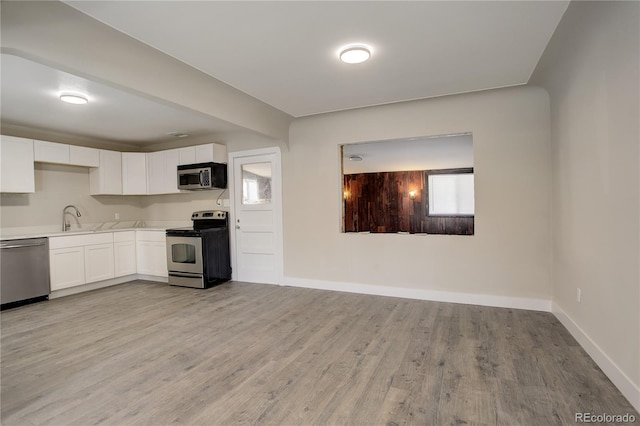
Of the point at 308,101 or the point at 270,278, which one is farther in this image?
the point at 270,278

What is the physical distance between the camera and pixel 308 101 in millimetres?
3816

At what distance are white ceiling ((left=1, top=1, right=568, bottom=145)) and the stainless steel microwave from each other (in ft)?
3.61

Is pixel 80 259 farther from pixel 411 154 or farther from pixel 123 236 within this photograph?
pixel 411 154

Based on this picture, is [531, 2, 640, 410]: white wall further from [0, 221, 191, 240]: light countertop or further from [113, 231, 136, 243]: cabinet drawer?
[113, 231, 136, 243]: cabinet drawer

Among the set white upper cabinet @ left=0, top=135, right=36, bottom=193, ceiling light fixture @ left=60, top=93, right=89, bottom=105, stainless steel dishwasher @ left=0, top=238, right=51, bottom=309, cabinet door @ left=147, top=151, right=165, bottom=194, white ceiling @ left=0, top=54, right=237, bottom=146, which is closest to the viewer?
white ceiling @ left=0, top=54, right=237, bottom=146

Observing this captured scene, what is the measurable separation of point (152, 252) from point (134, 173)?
1473 millimetres

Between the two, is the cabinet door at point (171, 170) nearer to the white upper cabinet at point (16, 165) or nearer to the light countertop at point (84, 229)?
the light countertop at point (84, 229)

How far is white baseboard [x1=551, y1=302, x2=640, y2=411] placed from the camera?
185 centimetres

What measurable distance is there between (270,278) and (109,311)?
6.95 feet

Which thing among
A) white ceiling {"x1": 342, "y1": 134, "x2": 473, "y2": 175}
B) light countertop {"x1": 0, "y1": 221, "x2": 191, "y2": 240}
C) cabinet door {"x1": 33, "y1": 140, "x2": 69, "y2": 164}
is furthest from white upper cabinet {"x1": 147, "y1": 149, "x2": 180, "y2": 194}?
white ceiling {"x1": 342, "y1": 134, "x2": 473, "y2": 175}

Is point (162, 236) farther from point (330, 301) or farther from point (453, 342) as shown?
point (453, 342)

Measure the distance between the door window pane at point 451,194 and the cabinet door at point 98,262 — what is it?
6968 millimetres

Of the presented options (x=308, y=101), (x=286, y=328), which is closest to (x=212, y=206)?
(x=308, y=101)

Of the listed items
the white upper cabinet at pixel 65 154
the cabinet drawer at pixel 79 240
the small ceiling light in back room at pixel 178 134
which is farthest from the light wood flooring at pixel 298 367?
the small ceiling light in back room at pixel 178 134
